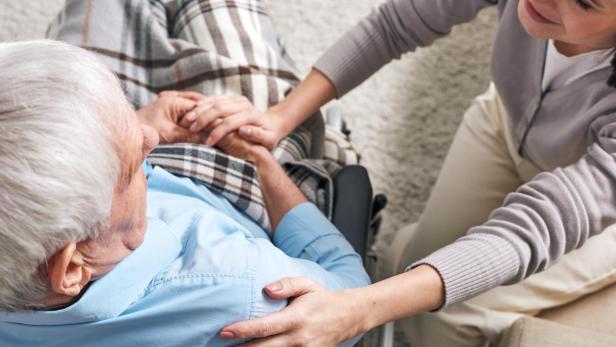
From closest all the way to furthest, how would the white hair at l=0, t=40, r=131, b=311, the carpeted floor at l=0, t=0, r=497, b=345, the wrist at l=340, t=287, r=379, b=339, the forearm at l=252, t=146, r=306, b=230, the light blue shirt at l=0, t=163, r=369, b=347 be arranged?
the white hair at l=0, t=40, r=131, b=311 < the light blue shirt at l=0, t=163, r=369, b=347 < the wrist at l=340, t=287, r=379, b=339 < the forearm at l=252, t=146, r=306, b=230 < the carpeted floor at l=0, t=0, r=497, b=345

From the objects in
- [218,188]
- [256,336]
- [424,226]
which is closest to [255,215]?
[218,188]

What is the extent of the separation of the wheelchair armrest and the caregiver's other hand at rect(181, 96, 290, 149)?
0.15 metres

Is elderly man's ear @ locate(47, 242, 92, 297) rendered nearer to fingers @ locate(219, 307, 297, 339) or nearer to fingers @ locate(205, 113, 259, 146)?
fingers @ locate(219, 307, 297, 339)

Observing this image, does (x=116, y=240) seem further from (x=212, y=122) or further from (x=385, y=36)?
(x=385, y=36)

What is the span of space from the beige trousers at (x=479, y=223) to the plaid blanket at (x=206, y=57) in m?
0.22

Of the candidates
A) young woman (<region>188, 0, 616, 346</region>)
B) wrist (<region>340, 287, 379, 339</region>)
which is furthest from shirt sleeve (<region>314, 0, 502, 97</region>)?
wrist (<region>340, 287, 379, 339</region>)

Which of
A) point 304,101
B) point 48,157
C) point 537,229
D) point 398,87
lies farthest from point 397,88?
point 48,157

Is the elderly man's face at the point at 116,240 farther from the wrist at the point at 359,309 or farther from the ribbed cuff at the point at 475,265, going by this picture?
the ribbed cuff at the point at 475,265

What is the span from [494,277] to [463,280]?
1.7 inches

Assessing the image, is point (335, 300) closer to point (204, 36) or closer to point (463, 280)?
point (463, 280)

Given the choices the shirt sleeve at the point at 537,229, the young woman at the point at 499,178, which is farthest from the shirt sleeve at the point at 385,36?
the shirt sleeve at the point at 537,229

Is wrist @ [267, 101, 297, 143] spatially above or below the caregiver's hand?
above

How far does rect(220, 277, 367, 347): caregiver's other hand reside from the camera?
77 cm

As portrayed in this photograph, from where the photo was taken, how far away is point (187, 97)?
1143 mm
